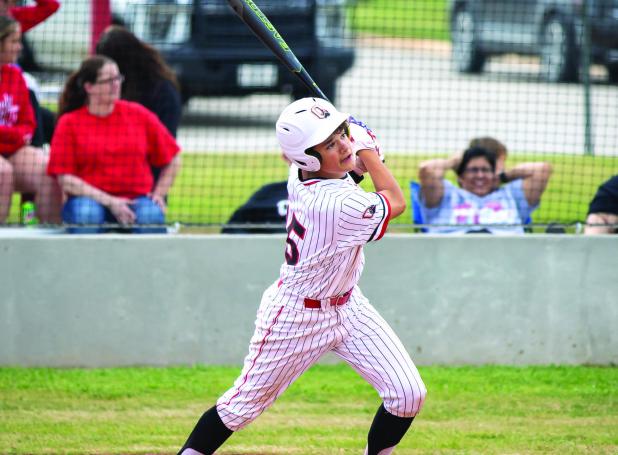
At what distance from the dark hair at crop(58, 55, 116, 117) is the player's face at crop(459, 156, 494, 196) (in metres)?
2.32

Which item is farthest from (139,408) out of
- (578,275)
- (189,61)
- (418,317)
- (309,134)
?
(189,61)

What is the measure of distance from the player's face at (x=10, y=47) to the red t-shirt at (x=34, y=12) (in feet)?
2.46

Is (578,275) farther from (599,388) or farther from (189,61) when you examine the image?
(189,61)

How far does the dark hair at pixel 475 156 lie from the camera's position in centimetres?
673

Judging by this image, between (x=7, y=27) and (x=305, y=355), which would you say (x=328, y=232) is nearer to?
(x=305, y=355)

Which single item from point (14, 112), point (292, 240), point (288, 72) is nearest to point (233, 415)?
point (292, 240)

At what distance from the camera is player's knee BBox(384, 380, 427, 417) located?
13.8 ft

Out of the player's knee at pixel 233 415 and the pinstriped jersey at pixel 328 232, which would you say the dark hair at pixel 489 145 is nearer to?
the pinstriped jersey at pixel 328 232

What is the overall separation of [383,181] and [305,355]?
2.45 feet

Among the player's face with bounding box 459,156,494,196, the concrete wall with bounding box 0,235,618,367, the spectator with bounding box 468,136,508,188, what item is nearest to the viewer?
the concrete wall with bounding box 0,235,618,367

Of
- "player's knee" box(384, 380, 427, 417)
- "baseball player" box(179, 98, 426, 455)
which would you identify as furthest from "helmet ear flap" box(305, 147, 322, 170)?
"player's knee" box(384, 380, 427, 417)

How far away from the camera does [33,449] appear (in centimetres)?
492

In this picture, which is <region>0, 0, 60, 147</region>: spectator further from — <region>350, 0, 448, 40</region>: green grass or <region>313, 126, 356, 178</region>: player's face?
<region>313, 126, 356, 178</region>: player's face

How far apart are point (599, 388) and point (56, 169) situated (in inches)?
133
